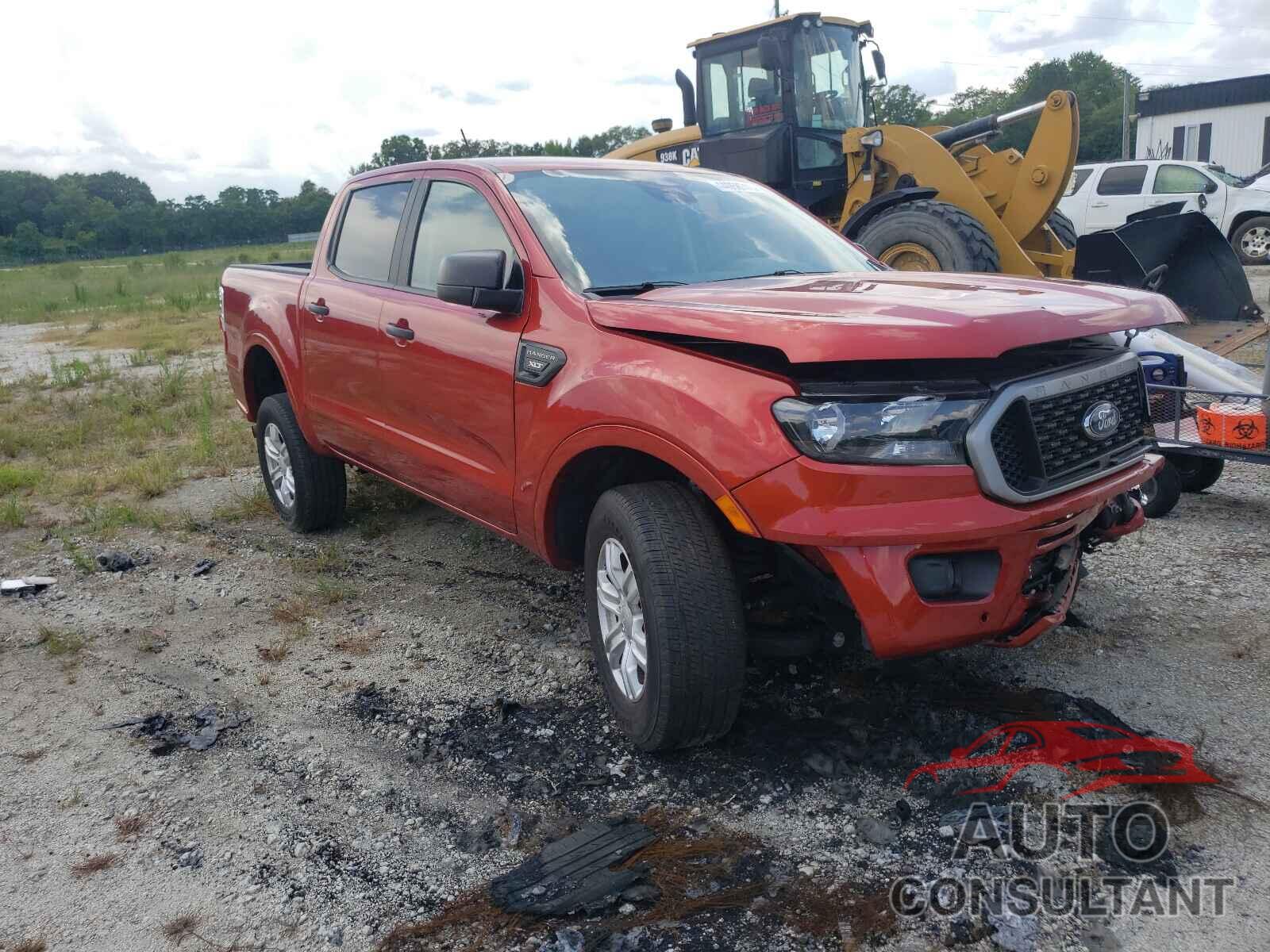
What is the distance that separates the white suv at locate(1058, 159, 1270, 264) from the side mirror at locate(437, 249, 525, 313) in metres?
14.6

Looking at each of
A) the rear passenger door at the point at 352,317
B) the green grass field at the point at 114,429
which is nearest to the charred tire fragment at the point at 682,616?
the rear passenger door at the point at 352,317

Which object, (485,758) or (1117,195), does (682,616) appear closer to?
(485,758)

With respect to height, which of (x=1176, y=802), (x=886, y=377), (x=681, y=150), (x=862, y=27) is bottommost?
(x=1176, y=802)

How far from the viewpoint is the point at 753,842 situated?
9.23 feet

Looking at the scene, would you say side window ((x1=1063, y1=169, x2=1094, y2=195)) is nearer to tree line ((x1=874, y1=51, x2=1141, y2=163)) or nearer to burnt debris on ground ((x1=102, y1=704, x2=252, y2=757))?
burnt debris on ground ((x1=102, y1=704, x2=252, y2=757))

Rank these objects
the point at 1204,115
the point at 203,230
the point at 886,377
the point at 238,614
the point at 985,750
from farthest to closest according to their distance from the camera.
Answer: the point at 203,230, the point at 1204,115, the point at 238,614, the point at 985,750, the point at 886,377

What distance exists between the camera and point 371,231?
4.97m

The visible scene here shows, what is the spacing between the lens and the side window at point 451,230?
401 centimetres

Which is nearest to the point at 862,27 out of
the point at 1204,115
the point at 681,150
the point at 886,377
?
the point at 681,150

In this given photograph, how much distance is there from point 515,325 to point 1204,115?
129ft

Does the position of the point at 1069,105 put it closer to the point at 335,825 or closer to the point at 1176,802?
the point at 1176,802

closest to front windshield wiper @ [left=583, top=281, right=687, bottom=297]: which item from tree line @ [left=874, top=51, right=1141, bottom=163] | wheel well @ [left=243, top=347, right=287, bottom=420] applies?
wheel well @ [left=243, top=347, right=287, bottom=420]

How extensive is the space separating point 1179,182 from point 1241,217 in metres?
1.29

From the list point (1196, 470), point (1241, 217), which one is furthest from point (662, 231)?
point (1241, 217)
